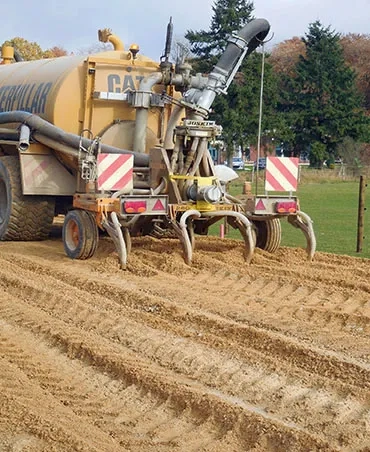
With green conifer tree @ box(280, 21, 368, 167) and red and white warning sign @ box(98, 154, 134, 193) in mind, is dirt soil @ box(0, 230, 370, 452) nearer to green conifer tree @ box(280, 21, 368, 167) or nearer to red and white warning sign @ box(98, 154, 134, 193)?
red and white warning sign @ box(98, 154, 134, 193)

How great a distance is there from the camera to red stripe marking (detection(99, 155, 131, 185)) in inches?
420

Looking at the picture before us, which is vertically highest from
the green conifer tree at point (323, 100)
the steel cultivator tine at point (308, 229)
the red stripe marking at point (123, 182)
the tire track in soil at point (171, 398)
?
the green conifer tree at point (323, 100)

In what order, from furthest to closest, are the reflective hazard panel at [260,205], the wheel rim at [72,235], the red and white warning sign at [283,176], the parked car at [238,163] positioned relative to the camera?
the parked car at [238,163]
the red and white warning sign at [283,176]
the wheel rim at [72,235]
the reflective hazard panel at [260,205]

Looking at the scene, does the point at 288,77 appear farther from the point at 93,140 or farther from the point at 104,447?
the point at 104,447

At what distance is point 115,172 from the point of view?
A: 1073cm

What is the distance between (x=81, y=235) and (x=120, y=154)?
→ 1.16 metres

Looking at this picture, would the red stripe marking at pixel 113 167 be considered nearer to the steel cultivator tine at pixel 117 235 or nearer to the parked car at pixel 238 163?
the steel cultivator tine at pixel 117 235

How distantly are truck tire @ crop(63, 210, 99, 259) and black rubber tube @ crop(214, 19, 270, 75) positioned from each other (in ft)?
9.39

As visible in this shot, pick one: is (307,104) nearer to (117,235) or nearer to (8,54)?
(8,54)

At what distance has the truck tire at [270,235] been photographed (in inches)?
453

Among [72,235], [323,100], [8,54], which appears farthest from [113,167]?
[323,100]

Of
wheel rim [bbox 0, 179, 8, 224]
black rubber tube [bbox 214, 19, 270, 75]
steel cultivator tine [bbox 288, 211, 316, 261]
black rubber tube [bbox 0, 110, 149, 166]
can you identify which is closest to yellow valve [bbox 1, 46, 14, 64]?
wheel rim [bbox 0, 179, 8, 224]

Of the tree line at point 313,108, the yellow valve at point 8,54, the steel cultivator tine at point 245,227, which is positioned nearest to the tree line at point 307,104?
the tree line at point 313,108

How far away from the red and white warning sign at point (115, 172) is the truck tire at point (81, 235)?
55 cm
